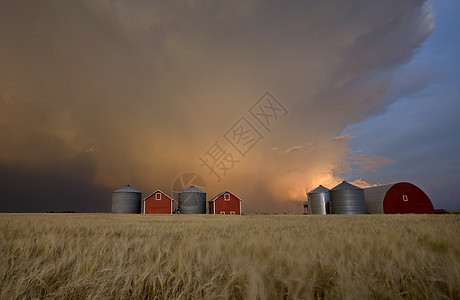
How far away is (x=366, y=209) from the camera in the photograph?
4003 centimetres

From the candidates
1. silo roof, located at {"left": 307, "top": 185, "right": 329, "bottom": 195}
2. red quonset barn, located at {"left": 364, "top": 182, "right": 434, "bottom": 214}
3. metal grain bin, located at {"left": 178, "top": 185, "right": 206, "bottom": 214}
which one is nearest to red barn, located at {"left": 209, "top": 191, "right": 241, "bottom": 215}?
metal grain bin, located at {"left": 178, "top": 185, "right": 206, "bottom": 214}

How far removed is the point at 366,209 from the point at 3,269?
155 feet

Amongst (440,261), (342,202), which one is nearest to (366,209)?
(342,202)

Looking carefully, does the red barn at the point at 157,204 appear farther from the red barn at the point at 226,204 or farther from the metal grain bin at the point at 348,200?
the metal grain bin at the point at 348,200

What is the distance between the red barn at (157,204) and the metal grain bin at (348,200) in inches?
1257

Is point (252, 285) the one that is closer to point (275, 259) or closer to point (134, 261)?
point (275, 259)

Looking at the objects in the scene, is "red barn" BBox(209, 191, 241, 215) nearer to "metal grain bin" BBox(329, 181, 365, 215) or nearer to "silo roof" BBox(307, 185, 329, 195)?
"silo roof" BBox(307, 185, 329, 195)

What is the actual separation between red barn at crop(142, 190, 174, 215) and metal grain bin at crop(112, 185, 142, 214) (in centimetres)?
323

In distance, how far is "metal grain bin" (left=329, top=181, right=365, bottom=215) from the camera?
1449 inches

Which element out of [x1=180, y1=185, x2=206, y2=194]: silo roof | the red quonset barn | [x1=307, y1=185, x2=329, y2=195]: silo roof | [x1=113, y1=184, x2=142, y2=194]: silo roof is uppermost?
[x1=113, y1=184, x2=142, y2=194]: silo roof

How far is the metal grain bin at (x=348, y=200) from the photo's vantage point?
36.8 meters

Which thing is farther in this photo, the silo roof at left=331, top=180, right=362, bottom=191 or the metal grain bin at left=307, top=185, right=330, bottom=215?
the metal grain bin at left=307, top=185, right=330, bottom=215

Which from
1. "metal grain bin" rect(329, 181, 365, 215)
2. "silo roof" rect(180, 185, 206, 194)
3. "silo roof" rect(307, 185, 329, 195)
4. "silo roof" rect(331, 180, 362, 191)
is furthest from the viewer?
"silo roof" rect(180, 185, 206, 194)

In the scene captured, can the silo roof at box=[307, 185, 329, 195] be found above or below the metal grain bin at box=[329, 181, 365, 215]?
above
